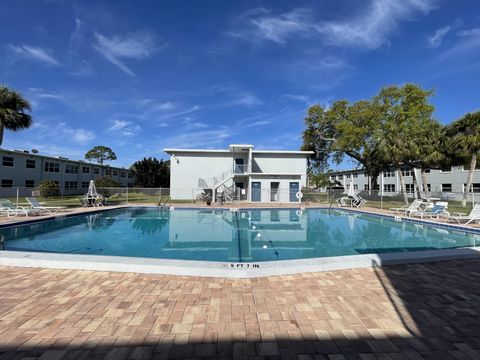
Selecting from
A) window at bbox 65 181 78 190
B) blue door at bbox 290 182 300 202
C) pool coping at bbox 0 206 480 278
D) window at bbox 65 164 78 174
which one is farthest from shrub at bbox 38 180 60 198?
blue door at bbox 290 182 300 202

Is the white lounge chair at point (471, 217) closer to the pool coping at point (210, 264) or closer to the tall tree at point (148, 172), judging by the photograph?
the pool coping at point (210, 264)

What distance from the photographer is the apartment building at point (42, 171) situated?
25.6 meters

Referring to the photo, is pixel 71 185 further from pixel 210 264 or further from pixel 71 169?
pixel 210 264

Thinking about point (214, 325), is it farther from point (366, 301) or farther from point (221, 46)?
point (221, 46)

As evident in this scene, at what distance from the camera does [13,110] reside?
1706cm

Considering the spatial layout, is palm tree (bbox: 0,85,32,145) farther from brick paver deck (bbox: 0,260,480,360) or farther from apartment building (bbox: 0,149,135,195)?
brick paver deck (bbox: 0,260,480,360)

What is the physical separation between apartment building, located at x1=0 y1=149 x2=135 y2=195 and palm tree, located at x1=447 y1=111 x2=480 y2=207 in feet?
104

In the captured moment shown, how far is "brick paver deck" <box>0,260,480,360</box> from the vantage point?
2.64 m

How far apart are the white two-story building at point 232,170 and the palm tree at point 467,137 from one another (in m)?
12.0

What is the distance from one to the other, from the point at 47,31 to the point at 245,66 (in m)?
11.4

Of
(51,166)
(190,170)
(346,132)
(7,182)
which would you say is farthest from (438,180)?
(7,182)

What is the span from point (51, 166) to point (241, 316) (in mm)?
35445

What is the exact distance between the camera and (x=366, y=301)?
3842mm

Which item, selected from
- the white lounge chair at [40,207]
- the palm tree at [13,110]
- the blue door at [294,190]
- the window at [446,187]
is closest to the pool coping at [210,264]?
the white lounge chair at [40,207]
